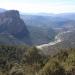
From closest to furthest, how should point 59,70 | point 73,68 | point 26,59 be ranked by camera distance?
point 59,70, point 73,68, point 26,59

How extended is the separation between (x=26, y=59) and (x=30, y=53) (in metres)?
2.37

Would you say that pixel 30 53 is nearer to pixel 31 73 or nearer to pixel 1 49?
pixel 31 73

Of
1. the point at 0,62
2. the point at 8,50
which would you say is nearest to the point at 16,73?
the point at 0,62

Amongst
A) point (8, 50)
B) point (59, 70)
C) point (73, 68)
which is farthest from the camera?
point (8, 50)

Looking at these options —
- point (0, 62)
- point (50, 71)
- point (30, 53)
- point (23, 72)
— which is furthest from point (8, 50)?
point (50, 71)

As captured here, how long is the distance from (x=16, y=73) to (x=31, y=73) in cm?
247

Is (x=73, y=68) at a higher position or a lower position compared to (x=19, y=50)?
higher

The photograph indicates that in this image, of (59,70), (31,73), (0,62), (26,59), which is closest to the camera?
(59,70)

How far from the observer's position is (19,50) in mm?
112188

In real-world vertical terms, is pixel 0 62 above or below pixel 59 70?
below

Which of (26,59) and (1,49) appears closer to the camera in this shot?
(26,59)

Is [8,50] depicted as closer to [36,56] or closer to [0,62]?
[0,62]

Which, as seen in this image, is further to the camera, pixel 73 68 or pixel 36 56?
pixel 36 56

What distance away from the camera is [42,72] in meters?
38.2
